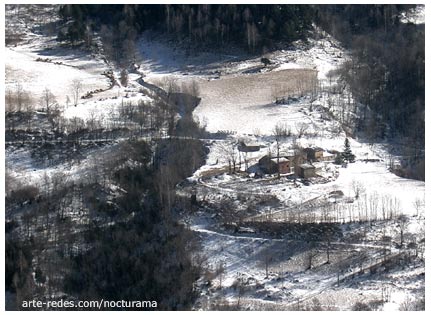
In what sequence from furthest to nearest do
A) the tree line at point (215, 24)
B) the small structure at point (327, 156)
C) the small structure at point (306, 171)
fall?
the tree line at point (215, 24)
the small structure at point (327, 156)
the small structure at point (306, 171)

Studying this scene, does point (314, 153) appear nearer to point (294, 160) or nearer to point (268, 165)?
point (294, 160)

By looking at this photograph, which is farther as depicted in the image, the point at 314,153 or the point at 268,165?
the point at 314,153

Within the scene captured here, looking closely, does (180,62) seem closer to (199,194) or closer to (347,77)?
(347,77)

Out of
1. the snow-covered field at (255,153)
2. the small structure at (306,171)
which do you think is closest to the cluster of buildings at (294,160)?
the small structure at (306,171)

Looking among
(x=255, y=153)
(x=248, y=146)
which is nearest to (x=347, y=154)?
(x=255, y=153)

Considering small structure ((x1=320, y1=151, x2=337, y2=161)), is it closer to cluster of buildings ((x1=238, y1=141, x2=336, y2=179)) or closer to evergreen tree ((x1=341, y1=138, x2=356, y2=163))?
cluster of buildings ((x1=238, y1=141, x2=336, y2=179))

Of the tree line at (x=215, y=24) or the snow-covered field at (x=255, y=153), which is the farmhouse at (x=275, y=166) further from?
the tree line at (x=215, y=24)

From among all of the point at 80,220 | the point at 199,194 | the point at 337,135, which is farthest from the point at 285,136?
the point at 80,220

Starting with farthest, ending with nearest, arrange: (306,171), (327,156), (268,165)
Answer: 1. (327,156)
2. (268,165)
3. (306,171)
